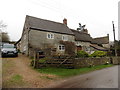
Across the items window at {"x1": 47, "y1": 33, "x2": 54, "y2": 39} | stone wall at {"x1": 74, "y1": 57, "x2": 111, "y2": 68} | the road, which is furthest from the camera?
window at {"x1": 47, "y1": 33, "x2": 54, "y2": 39}

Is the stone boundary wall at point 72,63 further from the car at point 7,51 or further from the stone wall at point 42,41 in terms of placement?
the stone wall at point 42,41

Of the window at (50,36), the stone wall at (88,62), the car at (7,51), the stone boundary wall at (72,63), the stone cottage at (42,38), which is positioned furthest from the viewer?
the window at (50,36)

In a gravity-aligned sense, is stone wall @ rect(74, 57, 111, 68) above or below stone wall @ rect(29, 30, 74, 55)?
below

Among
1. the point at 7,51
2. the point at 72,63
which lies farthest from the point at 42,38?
the point at 72,63

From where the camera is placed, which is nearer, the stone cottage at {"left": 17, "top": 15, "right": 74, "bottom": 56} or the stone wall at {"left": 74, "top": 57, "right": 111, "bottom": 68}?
the stone wall at {"left": 74, "top": 57, "right": 111, "bottom": 68}

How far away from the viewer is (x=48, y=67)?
39.1 ft

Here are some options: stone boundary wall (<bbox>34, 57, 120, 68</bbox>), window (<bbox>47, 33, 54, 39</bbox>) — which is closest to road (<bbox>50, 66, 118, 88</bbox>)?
stone boundary wall (<bbox>34, 57, 120, 68</bbox>)

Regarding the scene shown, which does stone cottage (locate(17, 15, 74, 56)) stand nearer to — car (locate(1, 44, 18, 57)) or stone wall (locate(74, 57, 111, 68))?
car (locate(1, 44, 18, 57))

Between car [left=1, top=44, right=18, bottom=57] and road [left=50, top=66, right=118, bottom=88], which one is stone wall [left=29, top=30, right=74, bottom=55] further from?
road [left=50, top=66, right=118, bottom=88]

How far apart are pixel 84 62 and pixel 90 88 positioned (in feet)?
28.2

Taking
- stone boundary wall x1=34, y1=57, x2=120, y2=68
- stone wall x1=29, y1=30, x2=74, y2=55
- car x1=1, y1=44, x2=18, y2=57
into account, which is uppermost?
stone wall x1=29, y1=30, x2=74, y2=55

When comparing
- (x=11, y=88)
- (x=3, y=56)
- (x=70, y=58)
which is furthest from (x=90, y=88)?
(x=3, y=56)

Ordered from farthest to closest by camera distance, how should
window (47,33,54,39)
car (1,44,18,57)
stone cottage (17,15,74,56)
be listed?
1. window (47,33,54,39)
2. stone cottage (17,15,74,56)
3. car (1,44,18,57)

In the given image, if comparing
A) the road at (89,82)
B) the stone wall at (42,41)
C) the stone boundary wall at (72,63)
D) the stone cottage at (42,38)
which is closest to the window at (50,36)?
the stone cottage at (42,38)
